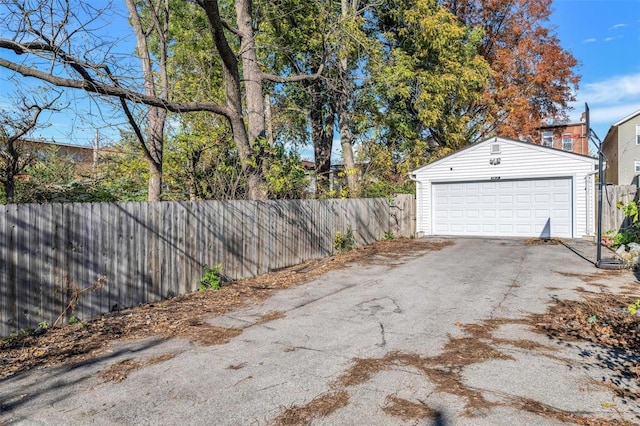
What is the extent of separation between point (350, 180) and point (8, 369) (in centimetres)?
1333

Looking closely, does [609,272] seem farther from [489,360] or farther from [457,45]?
[457,45]

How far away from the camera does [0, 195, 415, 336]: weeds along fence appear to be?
5059 mm

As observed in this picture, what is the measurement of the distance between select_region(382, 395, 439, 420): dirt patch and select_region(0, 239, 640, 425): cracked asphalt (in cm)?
1

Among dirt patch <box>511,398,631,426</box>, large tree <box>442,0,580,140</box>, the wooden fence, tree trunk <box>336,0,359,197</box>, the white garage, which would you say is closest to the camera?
dirt patch <box>511,398,631,426</box>

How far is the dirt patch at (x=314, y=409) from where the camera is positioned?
9.98 ft

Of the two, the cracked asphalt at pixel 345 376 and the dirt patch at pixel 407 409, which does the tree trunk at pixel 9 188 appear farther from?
the dirt patch at pixel 407 409

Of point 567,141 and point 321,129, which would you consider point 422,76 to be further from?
point 567,141

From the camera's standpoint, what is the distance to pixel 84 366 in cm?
415

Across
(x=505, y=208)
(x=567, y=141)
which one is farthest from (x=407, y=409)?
(x=567, y=141)

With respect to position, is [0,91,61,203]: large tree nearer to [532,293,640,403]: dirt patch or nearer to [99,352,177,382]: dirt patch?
[99,352,177,382]: dirt patch

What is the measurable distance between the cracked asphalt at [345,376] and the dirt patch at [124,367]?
1.5 inches

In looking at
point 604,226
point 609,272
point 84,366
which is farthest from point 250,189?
point 604,226

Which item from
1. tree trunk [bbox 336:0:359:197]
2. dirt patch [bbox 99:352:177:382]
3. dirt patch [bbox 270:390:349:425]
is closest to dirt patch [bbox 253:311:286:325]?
dirt patch [bbox 99:352:177:382]

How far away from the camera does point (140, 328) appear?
211 inches
